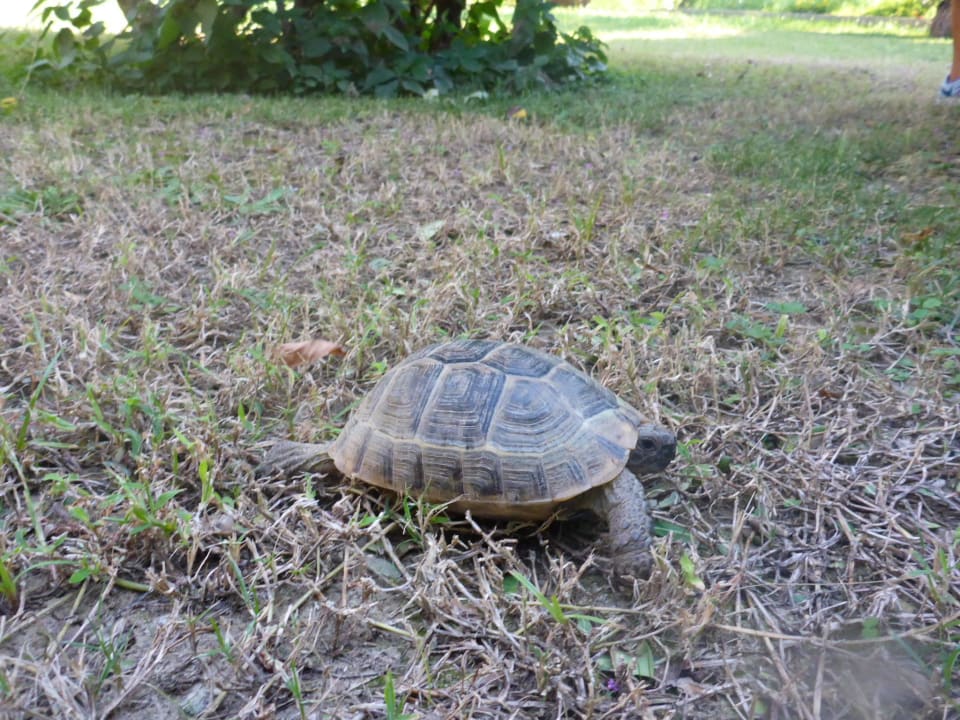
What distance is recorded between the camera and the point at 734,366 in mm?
2531

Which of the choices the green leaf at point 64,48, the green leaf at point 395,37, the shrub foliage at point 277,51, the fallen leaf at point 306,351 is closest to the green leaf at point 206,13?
the shrub foliage at point 277,51

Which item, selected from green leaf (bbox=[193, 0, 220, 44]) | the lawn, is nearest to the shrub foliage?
green leaf (bbox=[193, 0, 220, 44])

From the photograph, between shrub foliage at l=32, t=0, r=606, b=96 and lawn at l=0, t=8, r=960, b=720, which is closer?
lawn at l=0, t=8, r=960, b=720

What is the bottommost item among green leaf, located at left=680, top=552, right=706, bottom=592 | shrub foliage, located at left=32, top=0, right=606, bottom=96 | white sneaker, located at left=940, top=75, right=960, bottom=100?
green leaf, located at left=680, top=552, right=706, bottom=592

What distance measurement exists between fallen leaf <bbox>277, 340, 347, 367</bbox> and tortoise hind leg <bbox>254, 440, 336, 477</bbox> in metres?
0.53

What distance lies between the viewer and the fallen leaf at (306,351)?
8.16ft

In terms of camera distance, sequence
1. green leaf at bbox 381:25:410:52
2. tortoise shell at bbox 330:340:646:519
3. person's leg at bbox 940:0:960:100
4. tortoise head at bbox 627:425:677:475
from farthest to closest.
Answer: green leaf at bbox 381:25:410:52 → person's leg at bbox 940:0:960:100 → tortoise head at bbox 627:425:677:475 → tortoise shell at bbox 330:340:646:519

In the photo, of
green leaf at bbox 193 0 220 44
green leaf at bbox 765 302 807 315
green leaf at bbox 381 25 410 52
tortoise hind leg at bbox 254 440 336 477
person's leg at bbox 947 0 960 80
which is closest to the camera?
tortoise hind leg at bbox 254 440 336 477

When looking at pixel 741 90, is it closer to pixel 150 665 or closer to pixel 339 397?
pixel 339 397

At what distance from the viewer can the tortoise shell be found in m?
1.76

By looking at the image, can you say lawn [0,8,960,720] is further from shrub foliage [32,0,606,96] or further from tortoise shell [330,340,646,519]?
shrub foliage [32,0,606,96]

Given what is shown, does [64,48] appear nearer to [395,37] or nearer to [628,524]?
[395,37]

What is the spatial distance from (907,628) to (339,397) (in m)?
1.60

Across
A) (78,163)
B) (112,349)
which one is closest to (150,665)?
(112,349)
